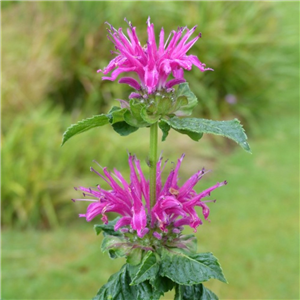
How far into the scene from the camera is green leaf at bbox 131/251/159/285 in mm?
554

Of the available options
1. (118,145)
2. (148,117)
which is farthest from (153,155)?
(118,145)

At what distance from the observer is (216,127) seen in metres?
0.53

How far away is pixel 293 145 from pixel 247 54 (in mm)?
763

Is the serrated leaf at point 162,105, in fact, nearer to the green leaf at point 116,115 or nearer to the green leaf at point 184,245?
the green leaf at point 116,115

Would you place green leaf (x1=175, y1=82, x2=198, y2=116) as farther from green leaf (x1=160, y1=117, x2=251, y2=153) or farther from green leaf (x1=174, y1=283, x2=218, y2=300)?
green leaf (x1=174, y1=283, x2=218, y2=300)

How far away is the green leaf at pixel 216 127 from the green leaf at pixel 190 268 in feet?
0.57

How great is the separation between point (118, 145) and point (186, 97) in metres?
1.83

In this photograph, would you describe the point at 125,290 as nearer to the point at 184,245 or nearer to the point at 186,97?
the point at 184,245

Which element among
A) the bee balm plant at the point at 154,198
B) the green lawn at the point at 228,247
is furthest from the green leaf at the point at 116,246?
the green lawn at the point at 228,247

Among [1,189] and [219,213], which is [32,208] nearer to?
[1,189]

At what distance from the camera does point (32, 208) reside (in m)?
2.11

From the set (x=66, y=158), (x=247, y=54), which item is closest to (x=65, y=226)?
(x=66, y=158)

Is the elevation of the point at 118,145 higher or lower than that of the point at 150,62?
higher

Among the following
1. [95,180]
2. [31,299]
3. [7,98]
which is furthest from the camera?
[7,98]
